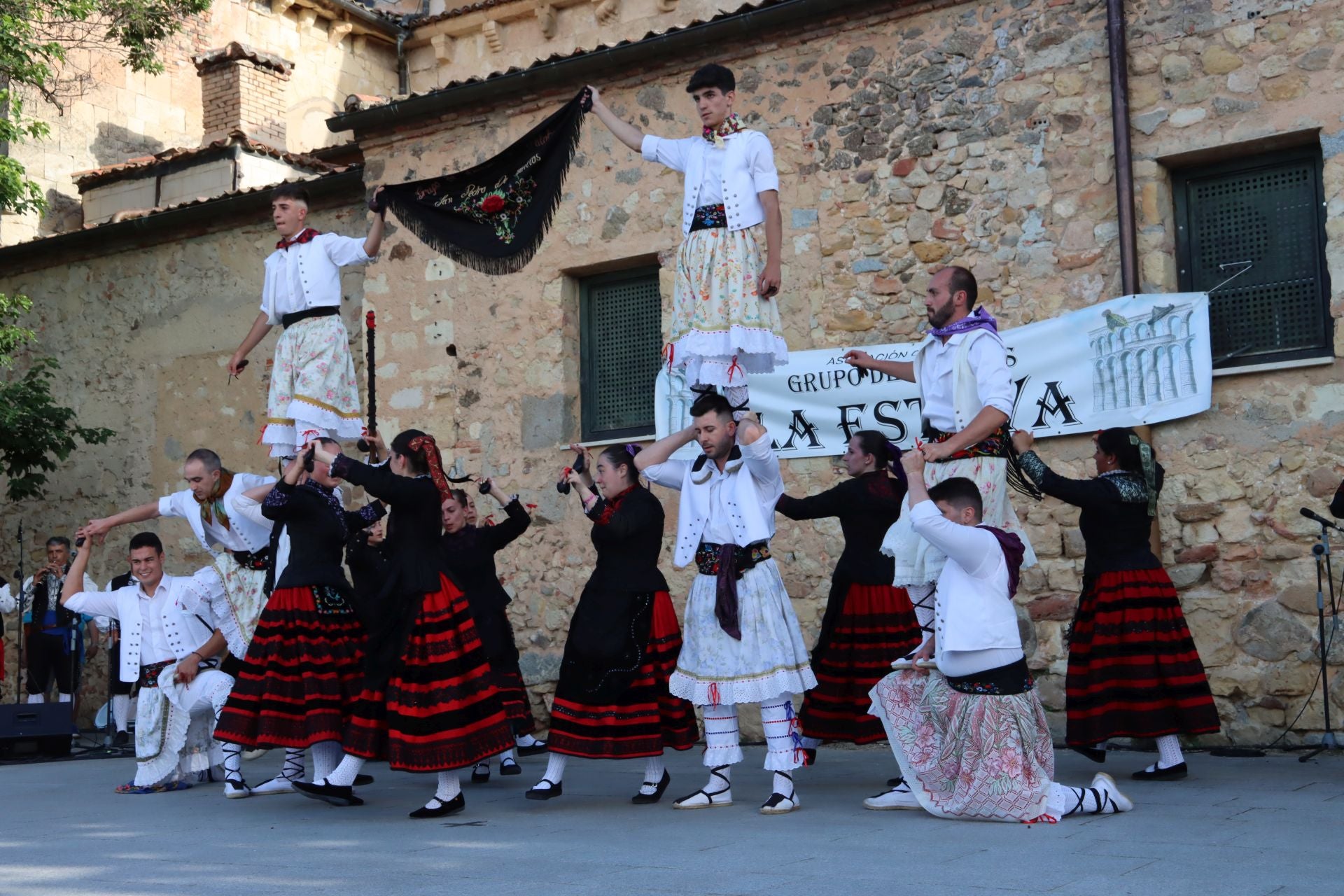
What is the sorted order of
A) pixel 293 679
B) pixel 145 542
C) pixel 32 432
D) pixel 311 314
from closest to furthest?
pixel 293 679
pixel 311 314
pixel 145 542
pixel 32 432

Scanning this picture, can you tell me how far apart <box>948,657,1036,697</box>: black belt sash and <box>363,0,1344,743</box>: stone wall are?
3.04 m

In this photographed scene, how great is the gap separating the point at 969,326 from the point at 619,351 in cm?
504

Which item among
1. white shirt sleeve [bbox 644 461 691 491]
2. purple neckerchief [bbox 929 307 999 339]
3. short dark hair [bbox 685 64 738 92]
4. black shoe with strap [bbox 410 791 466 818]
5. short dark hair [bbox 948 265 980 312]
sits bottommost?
black shoe with strap [bbox 410 791 466 818]

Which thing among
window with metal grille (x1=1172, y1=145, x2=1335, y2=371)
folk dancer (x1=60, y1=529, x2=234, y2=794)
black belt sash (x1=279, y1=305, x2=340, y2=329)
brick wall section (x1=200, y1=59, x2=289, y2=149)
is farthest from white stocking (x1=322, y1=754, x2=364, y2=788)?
brick wall section (x1=200, y1=59, x2=289, y2=149)

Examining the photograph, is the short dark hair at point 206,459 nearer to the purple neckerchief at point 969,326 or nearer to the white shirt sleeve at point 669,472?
the white shirt sleeve at point 669,472

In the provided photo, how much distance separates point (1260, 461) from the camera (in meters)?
8.58

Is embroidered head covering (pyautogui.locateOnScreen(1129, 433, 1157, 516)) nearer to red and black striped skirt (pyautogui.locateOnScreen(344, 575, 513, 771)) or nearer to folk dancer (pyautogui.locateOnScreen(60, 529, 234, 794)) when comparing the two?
red and black striped skirt (pyautogui.locateOnScreen(344, 575, 513, 771))

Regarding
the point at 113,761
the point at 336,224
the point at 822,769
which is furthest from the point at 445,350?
the point at 822,769

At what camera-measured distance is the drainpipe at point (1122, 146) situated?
8938 millimetres

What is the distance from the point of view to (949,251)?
966 cm

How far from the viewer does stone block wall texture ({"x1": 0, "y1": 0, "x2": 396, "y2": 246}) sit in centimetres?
1805

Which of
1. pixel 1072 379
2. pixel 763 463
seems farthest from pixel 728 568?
pixel 1072 379

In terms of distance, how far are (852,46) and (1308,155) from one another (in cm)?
305

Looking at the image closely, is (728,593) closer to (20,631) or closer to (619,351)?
(619,351)
